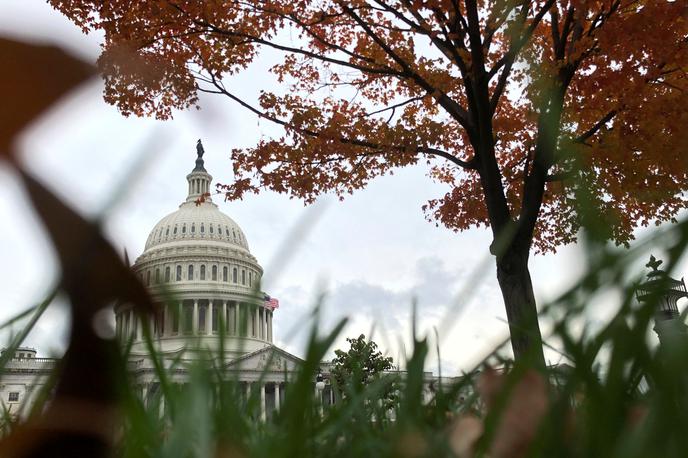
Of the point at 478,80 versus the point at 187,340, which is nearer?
the point at 187,340

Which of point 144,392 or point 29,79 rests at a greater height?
point 29,79

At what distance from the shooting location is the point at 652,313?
1.28 feet

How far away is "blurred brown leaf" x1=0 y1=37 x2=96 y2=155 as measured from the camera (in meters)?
0.23

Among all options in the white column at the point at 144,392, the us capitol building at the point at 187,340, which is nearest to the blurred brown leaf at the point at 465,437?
the us capitol building at the point at 187,340

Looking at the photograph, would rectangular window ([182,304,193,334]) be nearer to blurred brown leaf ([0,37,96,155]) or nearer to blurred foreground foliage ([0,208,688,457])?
blurred foreground foliage ([0,208,688,457])

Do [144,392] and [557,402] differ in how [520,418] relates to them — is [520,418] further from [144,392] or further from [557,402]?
[144,392]

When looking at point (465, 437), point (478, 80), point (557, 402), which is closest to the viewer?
point (557, 402)

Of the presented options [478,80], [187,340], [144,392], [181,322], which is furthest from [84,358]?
[478,80]

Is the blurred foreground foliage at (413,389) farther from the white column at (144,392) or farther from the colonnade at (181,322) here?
the white column at (144,392)

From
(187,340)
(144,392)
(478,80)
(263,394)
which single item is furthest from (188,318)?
(478,80)

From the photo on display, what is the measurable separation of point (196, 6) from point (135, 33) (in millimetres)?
811

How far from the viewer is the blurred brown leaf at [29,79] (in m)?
0.23

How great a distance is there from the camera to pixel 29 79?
0.79 ft

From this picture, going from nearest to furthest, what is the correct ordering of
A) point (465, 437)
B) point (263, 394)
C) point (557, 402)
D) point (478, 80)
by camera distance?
point (557, 402) < point (465, 437) < point (263, 394) < point (478, 80)
